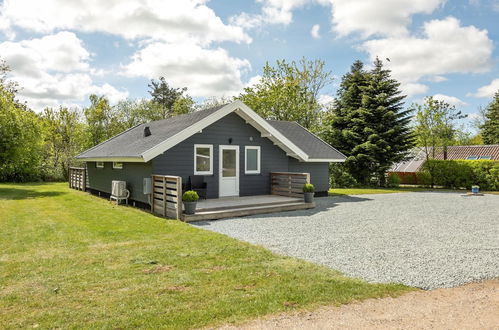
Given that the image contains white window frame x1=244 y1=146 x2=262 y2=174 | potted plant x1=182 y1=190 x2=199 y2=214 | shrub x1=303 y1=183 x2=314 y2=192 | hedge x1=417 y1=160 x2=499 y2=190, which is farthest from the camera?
hedge x1=417 y1=160 x2=499 y2=190

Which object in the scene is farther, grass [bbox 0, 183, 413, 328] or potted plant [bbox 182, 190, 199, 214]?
potted plant [bbox 182, 190, 199, 214]

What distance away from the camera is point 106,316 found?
3.62 meters

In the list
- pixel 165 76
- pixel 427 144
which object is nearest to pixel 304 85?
pixel 427 144

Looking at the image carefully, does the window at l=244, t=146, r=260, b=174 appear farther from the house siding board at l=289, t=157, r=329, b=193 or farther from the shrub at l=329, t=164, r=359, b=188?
the shrub at l=329, t=164, r=359, b=188

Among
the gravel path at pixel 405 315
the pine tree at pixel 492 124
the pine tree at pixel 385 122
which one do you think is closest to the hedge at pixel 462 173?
the pine tree at pixel 385 122

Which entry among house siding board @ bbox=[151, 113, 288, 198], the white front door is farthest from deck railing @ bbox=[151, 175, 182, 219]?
the white front door

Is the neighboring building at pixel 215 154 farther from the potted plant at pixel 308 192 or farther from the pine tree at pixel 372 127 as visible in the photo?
the pine tree at pixel 372 127

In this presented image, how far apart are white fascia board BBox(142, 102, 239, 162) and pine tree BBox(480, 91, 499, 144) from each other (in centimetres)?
4017

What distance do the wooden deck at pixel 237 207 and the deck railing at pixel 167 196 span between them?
50 centimetres

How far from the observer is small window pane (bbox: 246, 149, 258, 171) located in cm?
1393

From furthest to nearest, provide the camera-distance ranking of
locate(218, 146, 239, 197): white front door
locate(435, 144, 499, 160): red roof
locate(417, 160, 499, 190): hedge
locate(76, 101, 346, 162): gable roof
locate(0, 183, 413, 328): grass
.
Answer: locate(435, 144, 499, 160): red roof, locate(417, 160, 499, 190): hedge, locate(218, 146, 239, 197): white front door, locate(76, 101, 346, 162): gable roof, locate(0, 183, 413, 328): grass

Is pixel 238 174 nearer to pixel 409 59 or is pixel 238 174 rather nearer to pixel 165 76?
pixel 409 59

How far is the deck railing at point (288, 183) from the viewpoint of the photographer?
1322cm

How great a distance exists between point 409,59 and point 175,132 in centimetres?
2132
